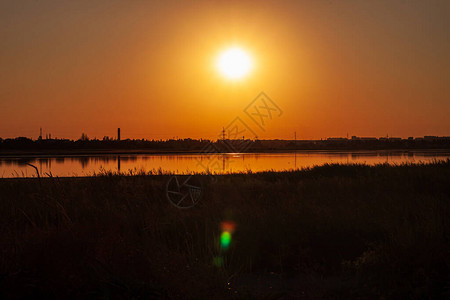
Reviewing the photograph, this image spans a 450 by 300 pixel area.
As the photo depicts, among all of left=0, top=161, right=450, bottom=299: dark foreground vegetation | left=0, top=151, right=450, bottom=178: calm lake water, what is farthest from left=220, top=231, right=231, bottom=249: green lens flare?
left=0, top=151, right=450, bottom=178: calm lake water

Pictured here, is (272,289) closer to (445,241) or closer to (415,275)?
(415,275)

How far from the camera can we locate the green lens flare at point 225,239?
7.87m

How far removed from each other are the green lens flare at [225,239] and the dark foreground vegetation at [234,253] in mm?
104

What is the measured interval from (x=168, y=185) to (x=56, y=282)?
32.2ft

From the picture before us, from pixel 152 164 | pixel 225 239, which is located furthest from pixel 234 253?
pixel 152 164

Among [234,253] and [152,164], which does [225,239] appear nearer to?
[234,253]

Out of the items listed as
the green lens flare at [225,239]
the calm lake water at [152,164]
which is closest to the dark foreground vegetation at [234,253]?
the green lens flare at [225,239]

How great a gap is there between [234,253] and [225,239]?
0.52 m

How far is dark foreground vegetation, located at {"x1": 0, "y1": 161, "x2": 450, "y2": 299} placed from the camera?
534cm

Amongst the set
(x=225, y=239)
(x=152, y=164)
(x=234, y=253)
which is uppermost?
(x=152, y=164)

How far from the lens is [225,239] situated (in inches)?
320

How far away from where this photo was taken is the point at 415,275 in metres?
5.75

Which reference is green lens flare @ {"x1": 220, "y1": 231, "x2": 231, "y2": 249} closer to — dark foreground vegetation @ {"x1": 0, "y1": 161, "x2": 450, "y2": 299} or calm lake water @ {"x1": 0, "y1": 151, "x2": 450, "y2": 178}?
dark foreground vegetation @ {"x1": 0, "y1": 161, "x2": 450, "y2": 299}

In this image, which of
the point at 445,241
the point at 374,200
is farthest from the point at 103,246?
the point at 374,200
